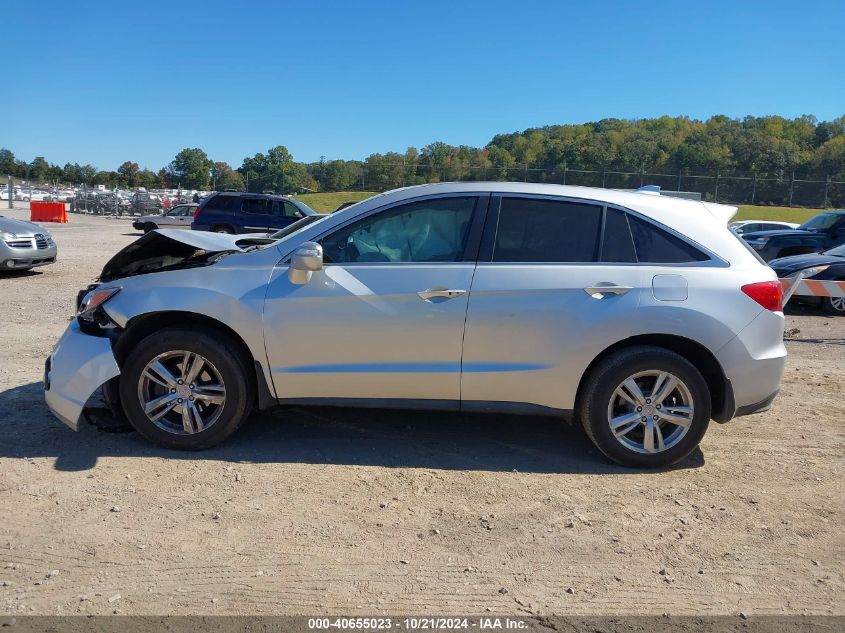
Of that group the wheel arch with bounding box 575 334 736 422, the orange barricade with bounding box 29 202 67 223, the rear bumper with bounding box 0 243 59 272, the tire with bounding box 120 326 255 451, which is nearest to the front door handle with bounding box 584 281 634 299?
the wheel arch with bounding box 575 334 736 422

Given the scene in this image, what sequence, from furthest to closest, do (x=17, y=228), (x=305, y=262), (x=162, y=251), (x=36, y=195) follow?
(x=36, y=195) → (x=17, y=228) → (x=162, y=251) → (x=305, y=262)

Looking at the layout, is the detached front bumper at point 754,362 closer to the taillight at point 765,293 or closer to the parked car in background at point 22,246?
the taillight at point 765,293

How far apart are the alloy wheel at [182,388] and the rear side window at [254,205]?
1880 cm

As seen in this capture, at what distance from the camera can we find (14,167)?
95812mm

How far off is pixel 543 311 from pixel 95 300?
290 cm

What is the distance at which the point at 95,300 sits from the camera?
4.28 m

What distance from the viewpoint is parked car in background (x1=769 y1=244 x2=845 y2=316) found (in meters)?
10.8

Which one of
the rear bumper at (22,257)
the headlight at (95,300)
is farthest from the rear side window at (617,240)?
the rear bumper at (22,257)

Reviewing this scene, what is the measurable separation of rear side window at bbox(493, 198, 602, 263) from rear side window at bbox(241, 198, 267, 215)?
63.0 ft

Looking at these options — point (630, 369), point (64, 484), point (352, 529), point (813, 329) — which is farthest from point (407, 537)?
point (813, 329)

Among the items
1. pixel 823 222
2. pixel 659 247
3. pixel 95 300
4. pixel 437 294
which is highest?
pixel 823 222

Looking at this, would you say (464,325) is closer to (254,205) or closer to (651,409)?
(651,409)

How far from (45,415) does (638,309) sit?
14.2ft

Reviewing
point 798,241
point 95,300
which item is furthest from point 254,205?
point 95,300
